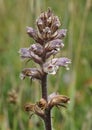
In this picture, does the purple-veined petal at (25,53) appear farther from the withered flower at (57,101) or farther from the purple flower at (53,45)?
the withered flower at (57,101)

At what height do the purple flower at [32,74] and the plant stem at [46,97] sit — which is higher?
the purple flower at [32,74]

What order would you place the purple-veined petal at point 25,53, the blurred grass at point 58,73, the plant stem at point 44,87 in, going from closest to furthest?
the plant stem at point 44,87
the purple-veined petal at point 25,53
the blurred grass at point 58,73

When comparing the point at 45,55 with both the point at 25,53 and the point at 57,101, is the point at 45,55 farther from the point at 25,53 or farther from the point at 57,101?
the point at 57,101

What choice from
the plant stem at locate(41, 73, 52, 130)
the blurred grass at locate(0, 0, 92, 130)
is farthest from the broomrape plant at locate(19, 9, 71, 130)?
the blurred grass at locate(0, 0, 92, 130)

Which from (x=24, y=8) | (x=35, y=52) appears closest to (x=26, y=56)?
(x=35, y=52)

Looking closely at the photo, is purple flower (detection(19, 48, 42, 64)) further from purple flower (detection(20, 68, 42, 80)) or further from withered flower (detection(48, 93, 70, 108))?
withered flower (detection(48, 93, 70, 108))

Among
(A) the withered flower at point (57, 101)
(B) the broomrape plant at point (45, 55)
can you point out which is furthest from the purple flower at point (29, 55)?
(A) the withered flower at point (57, 101)

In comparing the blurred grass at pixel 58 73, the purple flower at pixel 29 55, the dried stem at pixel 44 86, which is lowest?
the dried stem at pixel 44 86

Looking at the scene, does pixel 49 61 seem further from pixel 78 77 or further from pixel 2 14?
pixel 2 14
